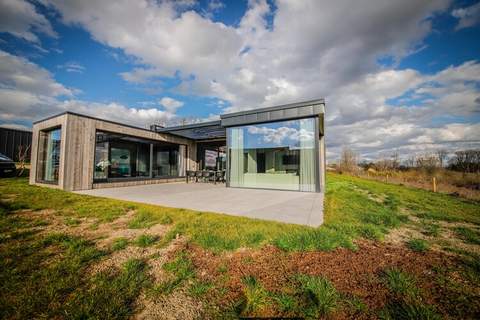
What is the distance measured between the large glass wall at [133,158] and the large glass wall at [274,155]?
5486mm

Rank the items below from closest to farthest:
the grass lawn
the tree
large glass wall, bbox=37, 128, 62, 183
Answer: the grass lawn, large glass wall, bbox=37, 128, 62, 183, the tree

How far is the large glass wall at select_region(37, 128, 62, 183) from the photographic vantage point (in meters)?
8.38

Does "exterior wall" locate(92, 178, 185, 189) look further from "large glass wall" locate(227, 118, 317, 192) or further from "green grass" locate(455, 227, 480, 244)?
"green grass" locate(455, 227, 480, 244)

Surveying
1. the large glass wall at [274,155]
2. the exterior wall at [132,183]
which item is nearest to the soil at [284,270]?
the large glass wall at [274,155]

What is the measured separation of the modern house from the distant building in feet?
21.1

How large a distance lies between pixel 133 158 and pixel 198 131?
4.21 meters

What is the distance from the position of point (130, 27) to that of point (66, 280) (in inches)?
362

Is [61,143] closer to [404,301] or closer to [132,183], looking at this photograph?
[132,183]

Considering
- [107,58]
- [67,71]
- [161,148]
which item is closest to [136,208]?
[161,148]

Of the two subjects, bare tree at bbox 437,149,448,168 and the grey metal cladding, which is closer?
the grey metal cladding

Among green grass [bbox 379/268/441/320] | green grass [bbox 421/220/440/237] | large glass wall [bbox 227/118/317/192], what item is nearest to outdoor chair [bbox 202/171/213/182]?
large glass wall [bbox 227/118/317/192]

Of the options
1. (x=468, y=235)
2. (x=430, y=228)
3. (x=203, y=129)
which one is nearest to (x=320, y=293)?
(x=468, y=235)

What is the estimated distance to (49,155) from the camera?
29.1 ft

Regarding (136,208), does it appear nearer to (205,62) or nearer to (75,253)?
(75,253)
